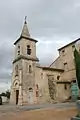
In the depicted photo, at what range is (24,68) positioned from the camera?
34.0 metres

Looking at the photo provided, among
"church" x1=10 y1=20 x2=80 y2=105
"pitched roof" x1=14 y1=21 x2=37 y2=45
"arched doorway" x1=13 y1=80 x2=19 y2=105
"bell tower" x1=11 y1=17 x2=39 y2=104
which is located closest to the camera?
"bell tower" x1=11 y1=17 x2=39 y2=104

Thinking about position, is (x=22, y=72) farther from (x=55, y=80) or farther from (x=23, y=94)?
(x=55, y=80)

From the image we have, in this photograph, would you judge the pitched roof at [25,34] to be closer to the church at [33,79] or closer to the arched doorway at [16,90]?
the church at [33,79]

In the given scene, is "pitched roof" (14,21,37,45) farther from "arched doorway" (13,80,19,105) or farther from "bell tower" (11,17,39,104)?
"arched doorway" (13,80,19,105)

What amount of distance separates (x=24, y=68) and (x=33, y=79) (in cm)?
274

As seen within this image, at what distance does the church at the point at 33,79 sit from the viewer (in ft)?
109

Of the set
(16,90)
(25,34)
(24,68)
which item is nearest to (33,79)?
(24,68)

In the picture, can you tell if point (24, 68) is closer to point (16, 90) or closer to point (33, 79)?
point (33, 79)

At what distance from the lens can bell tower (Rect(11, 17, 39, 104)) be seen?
32.9m

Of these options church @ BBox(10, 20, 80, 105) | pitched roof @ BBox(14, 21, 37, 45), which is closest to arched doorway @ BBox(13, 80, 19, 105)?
church @ BBox(10, 20, 80, 105)

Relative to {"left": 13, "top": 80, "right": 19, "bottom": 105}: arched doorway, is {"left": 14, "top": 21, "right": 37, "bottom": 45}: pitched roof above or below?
above

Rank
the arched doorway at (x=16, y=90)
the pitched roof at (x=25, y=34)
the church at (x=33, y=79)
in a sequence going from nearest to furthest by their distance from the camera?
the church at (x=33, y=79)
the arched doorway at (x=16, y=90)
the pitched roof at (x=25, y=34)

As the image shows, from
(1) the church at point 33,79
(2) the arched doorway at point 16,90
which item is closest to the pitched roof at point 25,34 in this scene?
(1) the church at point 33,79

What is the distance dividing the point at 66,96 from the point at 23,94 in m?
8.53
